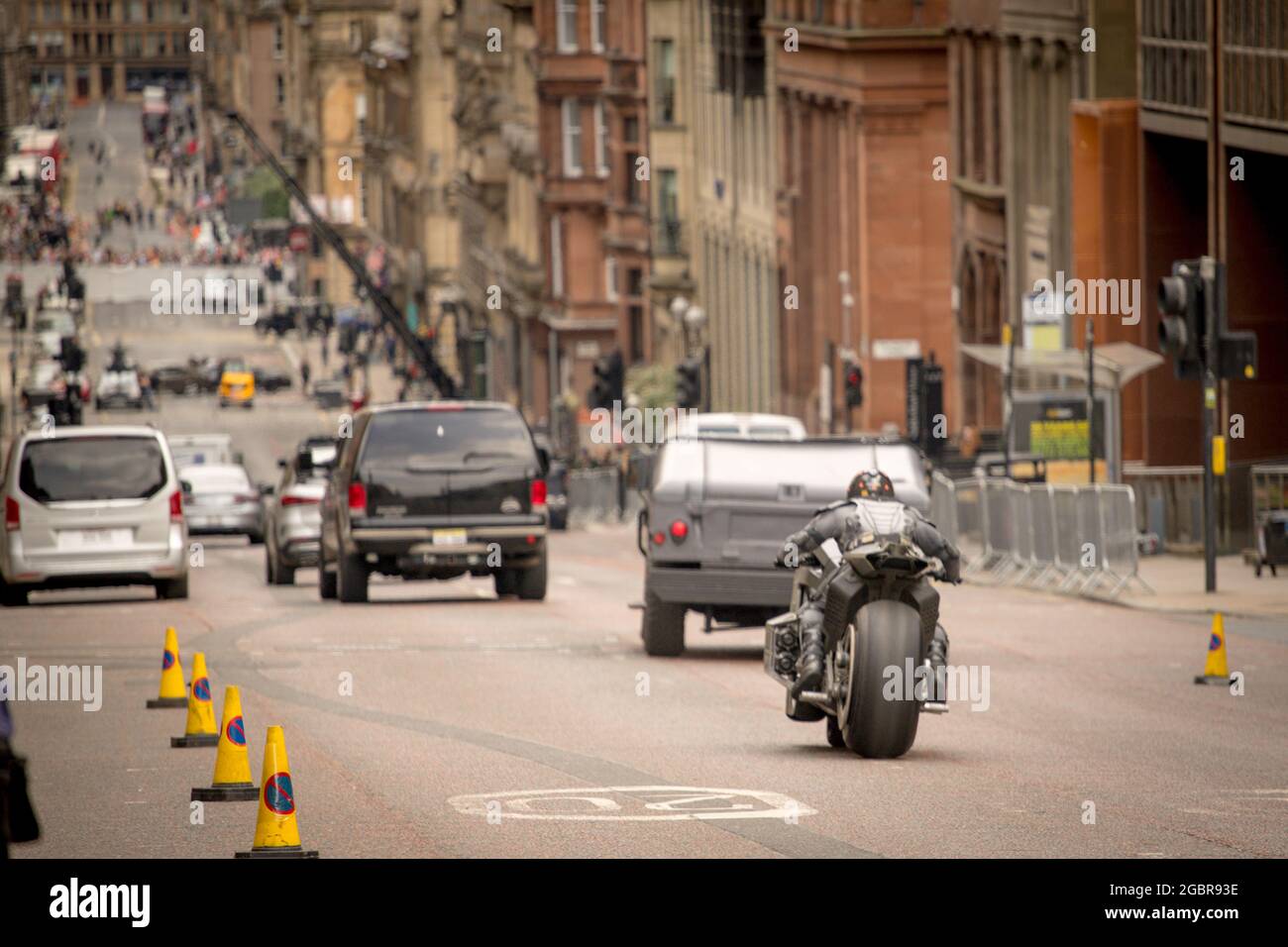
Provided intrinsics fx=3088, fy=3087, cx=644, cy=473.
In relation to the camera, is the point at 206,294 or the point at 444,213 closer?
the point at 444,213

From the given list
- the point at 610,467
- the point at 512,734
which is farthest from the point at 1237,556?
the point at 610,467

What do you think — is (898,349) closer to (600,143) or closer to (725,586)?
(600,143)

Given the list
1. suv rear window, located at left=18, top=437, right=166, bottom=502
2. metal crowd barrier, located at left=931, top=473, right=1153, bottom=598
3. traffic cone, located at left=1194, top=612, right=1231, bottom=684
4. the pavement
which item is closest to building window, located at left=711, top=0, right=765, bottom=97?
metal crowd barrier, located at left=931, top=473, right=1153, bottom=598

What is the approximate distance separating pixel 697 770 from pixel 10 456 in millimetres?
15461

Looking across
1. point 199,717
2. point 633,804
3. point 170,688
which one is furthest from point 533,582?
point 633,804

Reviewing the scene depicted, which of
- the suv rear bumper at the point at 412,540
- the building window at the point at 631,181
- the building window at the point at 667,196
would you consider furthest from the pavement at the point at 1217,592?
the building window at the point at 631,181

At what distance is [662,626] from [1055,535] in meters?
11.0

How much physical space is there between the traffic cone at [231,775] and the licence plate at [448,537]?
1418cm

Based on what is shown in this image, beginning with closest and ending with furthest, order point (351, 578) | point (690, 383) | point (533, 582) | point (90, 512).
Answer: point (351, 578)
point (90, 512)
point (533, 582)
point (690, 383)

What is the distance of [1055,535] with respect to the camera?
32531mm

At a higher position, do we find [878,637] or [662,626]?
[878,637]
